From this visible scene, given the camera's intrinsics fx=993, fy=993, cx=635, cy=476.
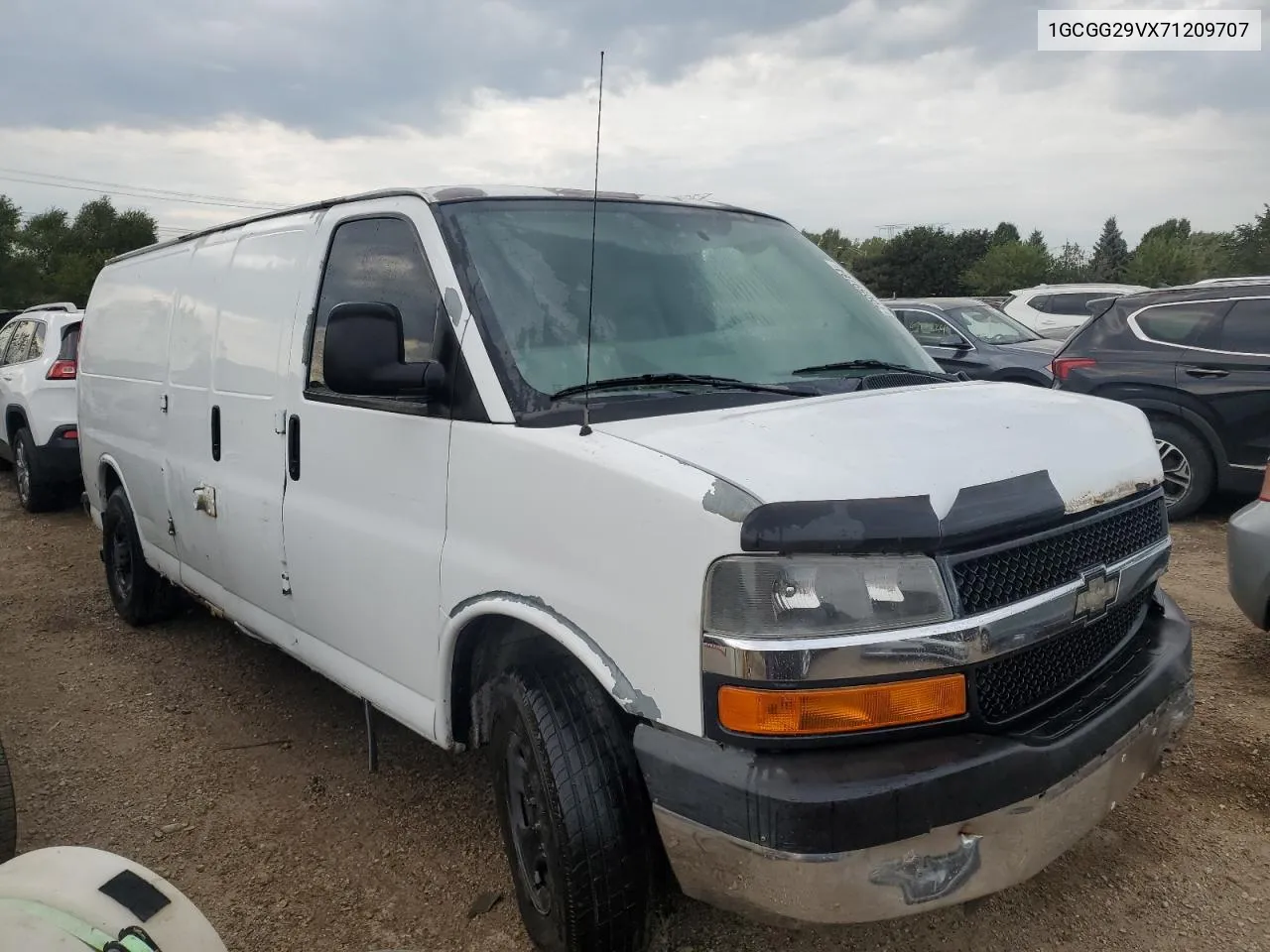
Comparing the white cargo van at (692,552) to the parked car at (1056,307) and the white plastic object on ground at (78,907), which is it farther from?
the parked car at (1056,307)

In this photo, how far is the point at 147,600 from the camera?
5.40 m

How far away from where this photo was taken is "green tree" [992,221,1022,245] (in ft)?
262

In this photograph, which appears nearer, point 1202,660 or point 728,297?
point 728,297

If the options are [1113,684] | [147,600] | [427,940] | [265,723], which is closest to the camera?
[1113,684]

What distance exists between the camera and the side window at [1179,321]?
24.3ft

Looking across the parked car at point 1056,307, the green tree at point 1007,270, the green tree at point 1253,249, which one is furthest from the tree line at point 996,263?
the parked car at point 1056,307

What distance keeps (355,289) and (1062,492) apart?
7.25 ft

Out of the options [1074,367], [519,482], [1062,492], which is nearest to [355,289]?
[519,482]

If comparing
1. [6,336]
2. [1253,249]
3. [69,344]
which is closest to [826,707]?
[69,344]

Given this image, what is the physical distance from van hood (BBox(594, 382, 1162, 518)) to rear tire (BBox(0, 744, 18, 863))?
2.18 meters

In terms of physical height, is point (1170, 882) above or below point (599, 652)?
below

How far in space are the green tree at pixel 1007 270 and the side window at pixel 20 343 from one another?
208 ft

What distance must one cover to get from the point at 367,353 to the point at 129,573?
12.0 ft

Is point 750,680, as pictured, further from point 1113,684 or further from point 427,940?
point 427,940
